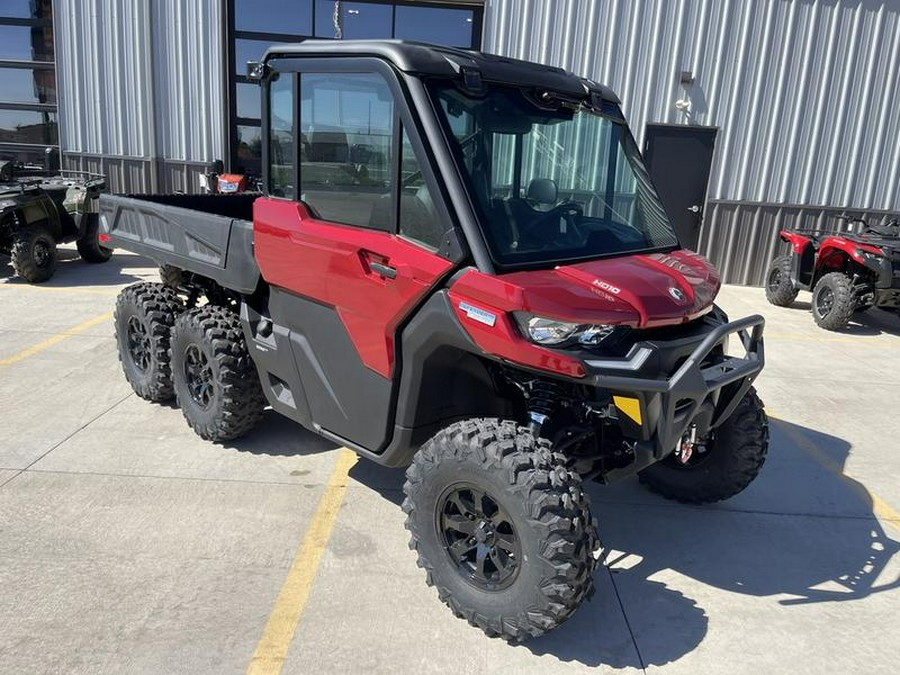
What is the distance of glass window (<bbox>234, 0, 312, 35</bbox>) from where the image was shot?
11.9 m

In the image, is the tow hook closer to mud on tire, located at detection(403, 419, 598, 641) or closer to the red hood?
the red hood

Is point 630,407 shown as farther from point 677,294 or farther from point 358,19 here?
point 358,19

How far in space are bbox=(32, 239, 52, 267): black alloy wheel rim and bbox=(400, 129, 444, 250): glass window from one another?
7879mm

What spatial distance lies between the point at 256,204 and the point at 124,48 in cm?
1014

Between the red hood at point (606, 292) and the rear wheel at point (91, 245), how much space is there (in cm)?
889

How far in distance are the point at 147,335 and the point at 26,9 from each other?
431 inches

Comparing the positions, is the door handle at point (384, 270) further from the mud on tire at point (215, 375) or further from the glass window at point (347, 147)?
the mud on tire at point (215, 375)

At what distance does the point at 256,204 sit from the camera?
3.81m

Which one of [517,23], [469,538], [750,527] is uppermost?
[517,23]

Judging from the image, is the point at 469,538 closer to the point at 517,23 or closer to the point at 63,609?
the point at 63,609

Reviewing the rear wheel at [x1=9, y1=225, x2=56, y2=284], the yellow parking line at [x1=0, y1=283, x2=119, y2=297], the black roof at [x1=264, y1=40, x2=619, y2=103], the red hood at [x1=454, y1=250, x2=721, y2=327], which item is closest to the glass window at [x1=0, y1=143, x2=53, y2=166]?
the rear wheel at [x1=9, y1=225, x2=56, y2=284]

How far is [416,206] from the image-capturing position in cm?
301

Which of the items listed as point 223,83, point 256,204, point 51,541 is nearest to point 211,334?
point 256,204

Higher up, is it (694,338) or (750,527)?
(694,338)
